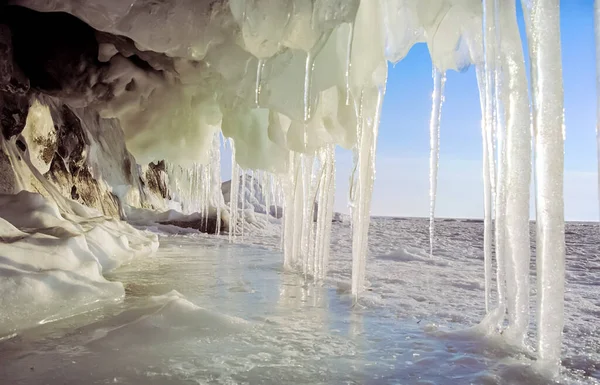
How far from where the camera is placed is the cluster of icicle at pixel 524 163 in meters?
1.54

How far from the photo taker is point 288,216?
484cm

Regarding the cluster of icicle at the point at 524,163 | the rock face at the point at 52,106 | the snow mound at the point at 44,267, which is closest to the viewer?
the cluster of icicle at the point at 524,163

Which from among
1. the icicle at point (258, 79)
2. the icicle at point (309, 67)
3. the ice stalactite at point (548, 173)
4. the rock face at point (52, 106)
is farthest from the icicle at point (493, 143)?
the rock face at point (52, 106)

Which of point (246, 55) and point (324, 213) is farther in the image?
point (246, 55)

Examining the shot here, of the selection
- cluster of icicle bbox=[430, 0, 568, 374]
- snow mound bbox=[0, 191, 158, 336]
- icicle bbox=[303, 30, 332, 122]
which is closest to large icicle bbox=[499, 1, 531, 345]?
cluster of icicle bbox=[430, 0, 568, 374]

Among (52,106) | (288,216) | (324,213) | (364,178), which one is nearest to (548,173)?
(364,178)

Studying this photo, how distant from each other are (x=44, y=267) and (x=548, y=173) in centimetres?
253

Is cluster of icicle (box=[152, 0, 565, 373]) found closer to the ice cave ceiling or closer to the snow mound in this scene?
the ice cave ceiling

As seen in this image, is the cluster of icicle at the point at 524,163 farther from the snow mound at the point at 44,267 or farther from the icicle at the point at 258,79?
the snow mound at the point at 44,267

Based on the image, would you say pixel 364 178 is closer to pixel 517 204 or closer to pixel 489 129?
pixel 489 129

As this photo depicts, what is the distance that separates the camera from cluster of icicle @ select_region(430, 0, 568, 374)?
5.05 ft

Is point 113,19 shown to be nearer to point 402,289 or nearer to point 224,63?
point 224,63

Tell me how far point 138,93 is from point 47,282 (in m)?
3.34

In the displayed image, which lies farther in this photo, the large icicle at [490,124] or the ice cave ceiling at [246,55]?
the ice cave ceiling at [246,55]
